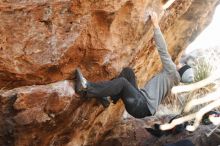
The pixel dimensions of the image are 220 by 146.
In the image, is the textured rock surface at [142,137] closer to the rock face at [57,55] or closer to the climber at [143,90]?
the rock face at [57,55]

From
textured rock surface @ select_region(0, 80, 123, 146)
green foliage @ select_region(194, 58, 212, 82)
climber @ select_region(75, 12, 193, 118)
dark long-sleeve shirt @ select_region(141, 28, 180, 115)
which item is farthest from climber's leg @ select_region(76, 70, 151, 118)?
green foliage @ select_region(194, 58, 212, 82)

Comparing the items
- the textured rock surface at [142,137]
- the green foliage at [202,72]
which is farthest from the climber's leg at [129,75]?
the green foliage at [202,72]

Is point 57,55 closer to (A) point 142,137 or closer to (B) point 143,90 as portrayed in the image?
(B) point 143,90

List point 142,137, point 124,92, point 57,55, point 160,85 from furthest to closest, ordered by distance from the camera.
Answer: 1. point 142,137
2. point 160,85
3. point 124,92
4. point 57,55

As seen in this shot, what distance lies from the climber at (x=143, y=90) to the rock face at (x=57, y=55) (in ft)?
1.38

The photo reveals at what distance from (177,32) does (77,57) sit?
14.5ft

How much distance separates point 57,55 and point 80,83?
586 millimetres

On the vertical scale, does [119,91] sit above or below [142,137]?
above

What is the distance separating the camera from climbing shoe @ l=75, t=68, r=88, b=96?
6345mm

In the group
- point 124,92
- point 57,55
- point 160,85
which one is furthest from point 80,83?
point 160,85

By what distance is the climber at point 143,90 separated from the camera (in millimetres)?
6324

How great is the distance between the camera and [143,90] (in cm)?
678

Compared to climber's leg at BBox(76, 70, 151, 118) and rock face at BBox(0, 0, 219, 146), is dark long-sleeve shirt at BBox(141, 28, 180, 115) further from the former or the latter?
rock face at BBox(0, 0, 219, 146)

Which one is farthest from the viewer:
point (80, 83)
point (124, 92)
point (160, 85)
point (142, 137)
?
point (142, 137)
